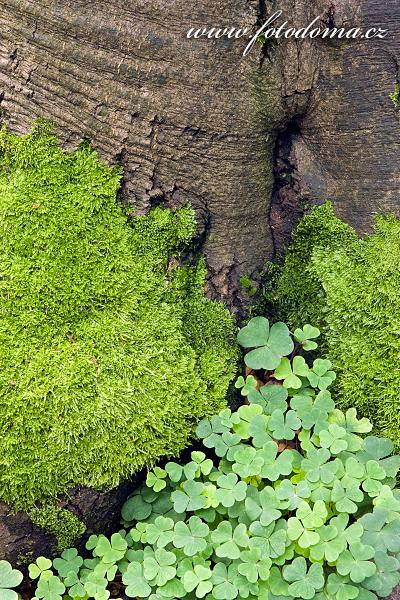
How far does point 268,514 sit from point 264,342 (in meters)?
0.74

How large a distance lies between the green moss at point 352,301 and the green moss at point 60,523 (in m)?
1.25

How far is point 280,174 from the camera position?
9.00 ft

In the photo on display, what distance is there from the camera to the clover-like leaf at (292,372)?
248 cm

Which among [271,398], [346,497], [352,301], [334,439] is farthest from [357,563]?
[352,301]

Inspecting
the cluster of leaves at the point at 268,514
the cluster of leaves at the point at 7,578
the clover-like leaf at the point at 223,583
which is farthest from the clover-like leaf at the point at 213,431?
the cluster of leaves at the point at 7,578

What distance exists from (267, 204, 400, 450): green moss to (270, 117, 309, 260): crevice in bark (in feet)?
0.20

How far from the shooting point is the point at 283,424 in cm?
238

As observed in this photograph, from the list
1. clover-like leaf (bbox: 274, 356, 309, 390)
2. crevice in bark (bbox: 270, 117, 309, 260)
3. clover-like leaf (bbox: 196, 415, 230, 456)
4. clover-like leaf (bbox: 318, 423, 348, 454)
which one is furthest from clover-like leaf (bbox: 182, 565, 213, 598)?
crevice in bark (bbox: 270, 117, 309, 260)

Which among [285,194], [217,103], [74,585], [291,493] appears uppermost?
[217,103]

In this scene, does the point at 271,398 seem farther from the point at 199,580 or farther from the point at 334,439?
the point at 199,580

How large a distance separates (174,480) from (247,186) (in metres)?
1.33

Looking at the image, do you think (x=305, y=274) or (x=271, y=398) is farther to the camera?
(x=305, y=274)

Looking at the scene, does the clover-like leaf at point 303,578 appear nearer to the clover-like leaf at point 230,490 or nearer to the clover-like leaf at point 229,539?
the clover-like leaf at point 229,539

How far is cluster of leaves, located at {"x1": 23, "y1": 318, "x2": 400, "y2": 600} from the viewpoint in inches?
82.9
